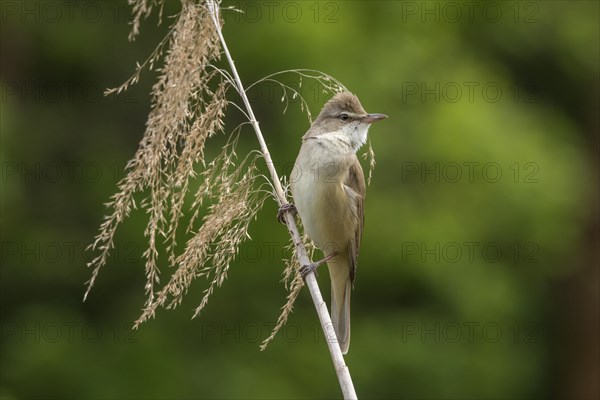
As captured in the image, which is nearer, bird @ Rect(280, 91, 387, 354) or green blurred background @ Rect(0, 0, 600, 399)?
bird @ Rect(280, 91, 387, 354)

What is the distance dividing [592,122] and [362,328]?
3.56 m

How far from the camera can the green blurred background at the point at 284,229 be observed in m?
6.15

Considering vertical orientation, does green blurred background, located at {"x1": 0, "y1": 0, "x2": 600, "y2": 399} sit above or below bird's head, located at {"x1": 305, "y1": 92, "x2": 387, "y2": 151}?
below

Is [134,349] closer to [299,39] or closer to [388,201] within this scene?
[388,201]

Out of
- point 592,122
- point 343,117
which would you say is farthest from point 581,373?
point 343,117

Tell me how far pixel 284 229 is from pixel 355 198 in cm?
216

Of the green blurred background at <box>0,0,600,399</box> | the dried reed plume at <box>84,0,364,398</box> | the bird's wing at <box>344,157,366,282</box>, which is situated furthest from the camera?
the green blurred background at <box>0,0,600,399</box>

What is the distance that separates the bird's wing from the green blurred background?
1.87m

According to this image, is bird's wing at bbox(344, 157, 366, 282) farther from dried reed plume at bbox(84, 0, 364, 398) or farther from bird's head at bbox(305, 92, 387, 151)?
dried reed plume at bbox(84, 0, 364, 398)

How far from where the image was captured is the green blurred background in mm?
6152

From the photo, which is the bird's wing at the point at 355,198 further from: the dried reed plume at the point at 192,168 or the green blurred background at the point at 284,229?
the green blurred background at the point at 284,229

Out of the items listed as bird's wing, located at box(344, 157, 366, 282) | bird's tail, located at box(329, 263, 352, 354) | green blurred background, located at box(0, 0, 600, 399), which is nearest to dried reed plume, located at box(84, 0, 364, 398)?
bird's wing, located at box(344, 157, 366, 282)

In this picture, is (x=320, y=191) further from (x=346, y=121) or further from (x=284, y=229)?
(x=284, y=229)

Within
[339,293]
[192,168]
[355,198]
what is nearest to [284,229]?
[339,293]
